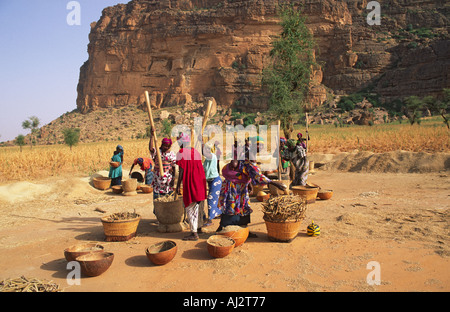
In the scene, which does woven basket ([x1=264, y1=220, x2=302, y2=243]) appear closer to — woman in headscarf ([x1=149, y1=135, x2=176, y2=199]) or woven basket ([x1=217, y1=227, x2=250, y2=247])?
woven basket ([x1=217, y1=227, x2=250, y2=247])

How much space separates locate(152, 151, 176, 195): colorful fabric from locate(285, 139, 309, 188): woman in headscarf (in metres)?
3.27

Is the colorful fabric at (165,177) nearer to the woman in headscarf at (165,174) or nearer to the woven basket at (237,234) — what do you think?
the woman in headscarf at (165,174)

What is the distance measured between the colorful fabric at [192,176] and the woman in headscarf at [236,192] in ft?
1.33

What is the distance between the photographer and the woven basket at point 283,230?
4780 millimetres

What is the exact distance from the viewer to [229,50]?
62.3 meters

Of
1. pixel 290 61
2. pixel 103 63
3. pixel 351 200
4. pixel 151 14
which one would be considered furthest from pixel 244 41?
pixel 351 200

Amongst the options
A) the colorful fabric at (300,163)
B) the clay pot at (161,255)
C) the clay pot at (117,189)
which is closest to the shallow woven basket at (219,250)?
the clay pot at (161,255)

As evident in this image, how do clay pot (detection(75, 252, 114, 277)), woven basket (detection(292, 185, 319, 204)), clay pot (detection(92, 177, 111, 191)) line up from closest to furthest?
clay pot (detection(75, 252, 114, 277)), woven basket (detection(292, 185, 319, 204)), clay pot (detection(92, 177, 111, 191))

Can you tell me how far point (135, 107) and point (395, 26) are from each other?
60.3 m

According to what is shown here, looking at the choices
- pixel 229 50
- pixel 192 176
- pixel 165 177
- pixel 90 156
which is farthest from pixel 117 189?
pixel 229 50

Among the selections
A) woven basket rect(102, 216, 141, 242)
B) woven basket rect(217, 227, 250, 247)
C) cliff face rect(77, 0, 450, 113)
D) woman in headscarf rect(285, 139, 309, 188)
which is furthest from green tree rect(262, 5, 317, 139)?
cliff face rect(77, 0, 450, 113)

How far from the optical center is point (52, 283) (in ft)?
11.5

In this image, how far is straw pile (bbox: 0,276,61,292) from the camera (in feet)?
10.7

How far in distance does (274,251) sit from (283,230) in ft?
1.32
